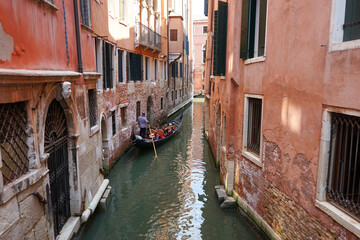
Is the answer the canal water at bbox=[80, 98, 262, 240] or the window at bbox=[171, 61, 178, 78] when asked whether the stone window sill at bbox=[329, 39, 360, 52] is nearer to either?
the canal water at bbox=[80, 98, 262, 240]

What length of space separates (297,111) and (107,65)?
6768 mm

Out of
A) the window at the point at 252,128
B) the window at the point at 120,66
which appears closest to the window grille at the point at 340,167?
the window at the point at 252,128

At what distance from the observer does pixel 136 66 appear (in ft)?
42.1

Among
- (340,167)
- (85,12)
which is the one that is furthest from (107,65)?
(340,167)

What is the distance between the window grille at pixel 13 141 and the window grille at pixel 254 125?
4.21 metres

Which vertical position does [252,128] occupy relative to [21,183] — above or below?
above

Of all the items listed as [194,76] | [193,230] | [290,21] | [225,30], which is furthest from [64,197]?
[194,76]

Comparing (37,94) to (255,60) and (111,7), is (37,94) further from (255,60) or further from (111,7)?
(111,7)

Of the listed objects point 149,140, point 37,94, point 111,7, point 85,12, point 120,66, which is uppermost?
point 111,7

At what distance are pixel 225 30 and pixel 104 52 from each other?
12.6ft

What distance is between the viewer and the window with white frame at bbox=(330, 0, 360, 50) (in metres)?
3.42

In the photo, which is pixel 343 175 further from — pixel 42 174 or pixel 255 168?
pixel 42 174

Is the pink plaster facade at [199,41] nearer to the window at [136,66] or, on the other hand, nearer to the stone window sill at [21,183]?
the window at [136,66]

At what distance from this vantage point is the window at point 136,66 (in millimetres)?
12365
